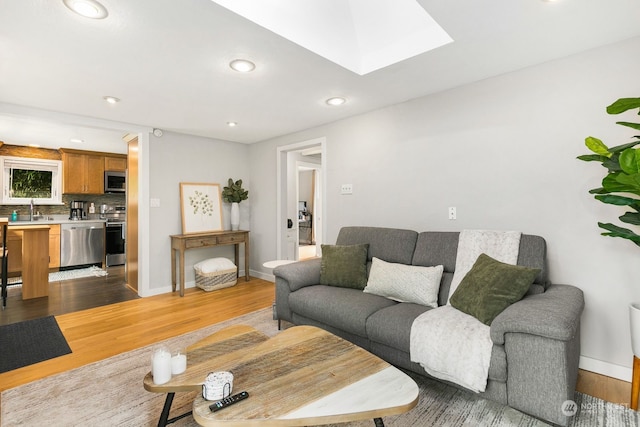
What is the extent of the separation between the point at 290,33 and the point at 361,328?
2.03 meters

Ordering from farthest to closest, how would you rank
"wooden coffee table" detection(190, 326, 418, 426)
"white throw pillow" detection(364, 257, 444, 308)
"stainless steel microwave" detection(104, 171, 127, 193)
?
"stainless steel microwave" detection(104, 171, 127, 193)
"white throw pillow" detection(364, 257, 444, 308)
"wooden coffee table" detection(190, 326, 418, 426)

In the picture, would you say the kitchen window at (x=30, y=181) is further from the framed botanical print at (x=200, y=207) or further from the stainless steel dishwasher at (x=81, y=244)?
the framed botanical print at (x=200, y=207)

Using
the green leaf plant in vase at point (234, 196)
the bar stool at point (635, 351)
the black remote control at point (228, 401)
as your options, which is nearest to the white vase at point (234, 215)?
the green leaf plant in vase at point (234, 196)

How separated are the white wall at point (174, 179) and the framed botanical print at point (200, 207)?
0.09 meters

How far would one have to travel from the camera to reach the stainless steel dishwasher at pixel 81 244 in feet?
18.7

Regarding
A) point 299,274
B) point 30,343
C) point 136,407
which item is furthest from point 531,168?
point 30,343

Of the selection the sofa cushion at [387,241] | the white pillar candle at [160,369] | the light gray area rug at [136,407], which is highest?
the sofa cushion at [387,241]

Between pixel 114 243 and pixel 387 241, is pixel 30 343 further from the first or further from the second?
pixel 114 243

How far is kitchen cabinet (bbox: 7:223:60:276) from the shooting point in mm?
4887

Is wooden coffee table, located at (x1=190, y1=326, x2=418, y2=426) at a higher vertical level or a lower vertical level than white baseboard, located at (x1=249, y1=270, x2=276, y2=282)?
higher

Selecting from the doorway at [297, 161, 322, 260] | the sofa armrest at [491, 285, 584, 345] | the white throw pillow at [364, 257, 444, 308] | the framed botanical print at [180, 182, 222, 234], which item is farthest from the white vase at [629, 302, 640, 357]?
the doorway at [297, 161, 322, 260]

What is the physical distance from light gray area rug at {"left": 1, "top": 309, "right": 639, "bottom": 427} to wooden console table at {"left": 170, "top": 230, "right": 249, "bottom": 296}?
6.64 ft

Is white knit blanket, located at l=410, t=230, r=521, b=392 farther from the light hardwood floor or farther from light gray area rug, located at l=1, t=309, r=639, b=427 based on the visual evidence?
the light hardwood floor

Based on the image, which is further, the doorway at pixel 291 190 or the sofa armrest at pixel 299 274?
the doorway at pixel 291 190
